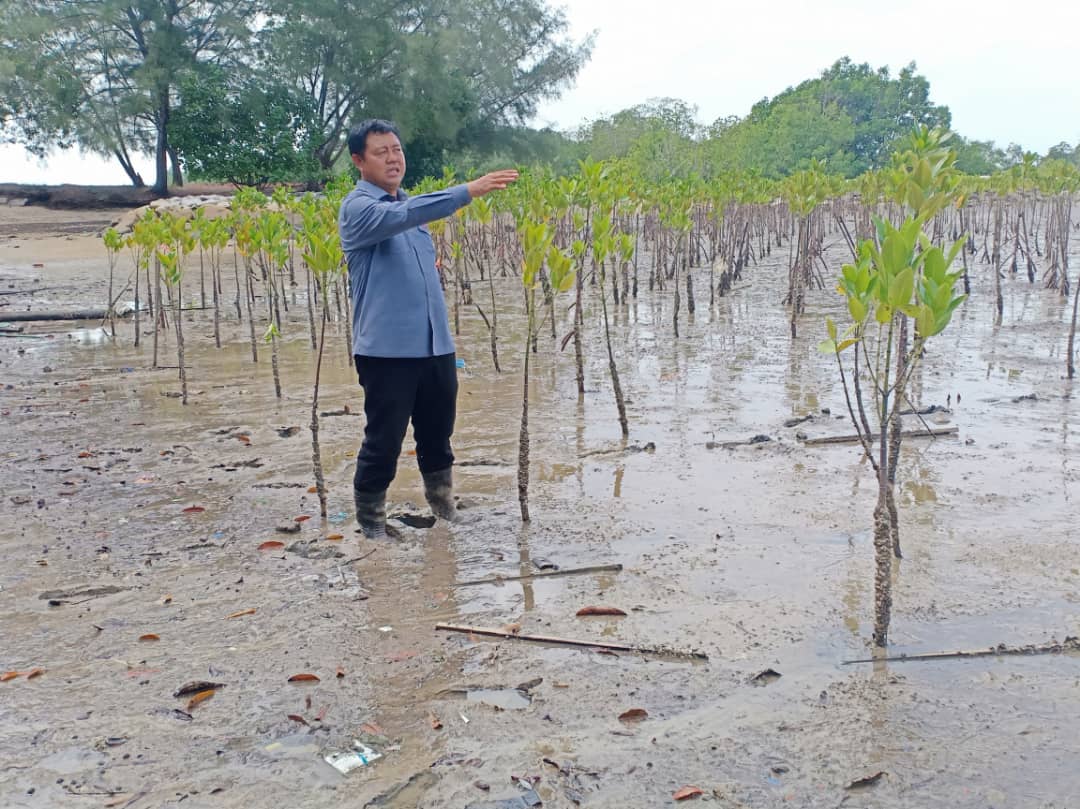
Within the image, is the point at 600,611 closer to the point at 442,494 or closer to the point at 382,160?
the point at 442,494

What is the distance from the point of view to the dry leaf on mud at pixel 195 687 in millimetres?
3062

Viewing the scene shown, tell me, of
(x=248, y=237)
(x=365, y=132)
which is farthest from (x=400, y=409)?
(x=248, y=237)

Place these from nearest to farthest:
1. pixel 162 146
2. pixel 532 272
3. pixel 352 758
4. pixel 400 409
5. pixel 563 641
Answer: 1. pixel 352 758
2. pixel 563 641
3. pixel 400 409
4. pixel 532 272
5. pixel 162 146

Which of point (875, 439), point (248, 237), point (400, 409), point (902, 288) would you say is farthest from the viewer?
point (248, 237)

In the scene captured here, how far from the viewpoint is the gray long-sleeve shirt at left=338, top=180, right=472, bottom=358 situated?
406 centimetres

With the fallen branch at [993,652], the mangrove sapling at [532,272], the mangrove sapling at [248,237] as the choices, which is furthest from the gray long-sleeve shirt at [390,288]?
the mangrove sapling at [248,237]

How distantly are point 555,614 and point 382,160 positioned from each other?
195 cm

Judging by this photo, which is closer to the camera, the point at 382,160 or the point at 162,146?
the point at 382,160

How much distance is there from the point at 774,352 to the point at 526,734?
6.65m

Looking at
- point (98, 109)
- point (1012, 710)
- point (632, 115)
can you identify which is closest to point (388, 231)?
point (1012, 710)

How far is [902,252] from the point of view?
305 cm

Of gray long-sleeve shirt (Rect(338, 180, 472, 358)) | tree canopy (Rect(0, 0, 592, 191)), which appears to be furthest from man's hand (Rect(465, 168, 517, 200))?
tree canopy (Rect(0, 0, 592, 191))

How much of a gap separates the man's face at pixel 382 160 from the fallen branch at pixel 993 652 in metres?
2.55

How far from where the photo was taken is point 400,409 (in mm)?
4238
